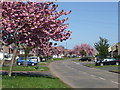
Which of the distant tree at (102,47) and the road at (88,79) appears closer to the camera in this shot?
the road at (88,79)

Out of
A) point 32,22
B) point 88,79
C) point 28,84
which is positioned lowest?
point 88,79

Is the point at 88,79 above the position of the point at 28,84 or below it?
below

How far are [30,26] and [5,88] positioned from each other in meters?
5.61

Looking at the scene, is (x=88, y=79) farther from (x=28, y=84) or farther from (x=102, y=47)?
(x=102, y=47)

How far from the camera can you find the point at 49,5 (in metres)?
16.5

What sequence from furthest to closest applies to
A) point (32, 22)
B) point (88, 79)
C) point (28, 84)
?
point (88, 79) → point (32, 22) → point (28, 84)

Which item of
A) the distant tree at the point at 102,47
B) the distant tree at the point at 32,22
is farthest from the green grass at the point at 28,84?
the distant tree at the point at 102,47

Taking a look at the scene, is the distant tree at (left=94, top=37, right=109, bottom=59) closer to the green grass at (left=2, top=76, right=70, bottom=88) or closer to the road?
the road

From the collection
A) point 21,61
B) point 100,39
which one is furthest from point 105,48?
point 21,61

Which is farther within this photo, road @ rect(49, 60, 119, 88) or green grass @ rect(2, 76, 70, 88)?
road @ rect(49, 60, 119, 88)

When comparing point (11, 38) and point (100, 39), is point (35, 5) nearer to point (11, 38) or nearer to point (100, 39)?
point (11, 38)

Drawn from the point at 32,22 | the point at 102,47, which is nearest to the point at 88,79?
the point at 32,22

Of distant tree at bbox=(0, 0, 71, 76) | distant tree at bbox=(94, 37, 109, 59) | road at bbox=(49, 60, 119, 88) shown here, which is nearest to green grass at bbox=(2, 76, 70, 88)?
road at bbox=(49, 60, 119, 88)

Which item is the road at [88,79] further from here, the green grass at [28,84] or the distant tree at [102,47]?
the distant tree at [102,47]
